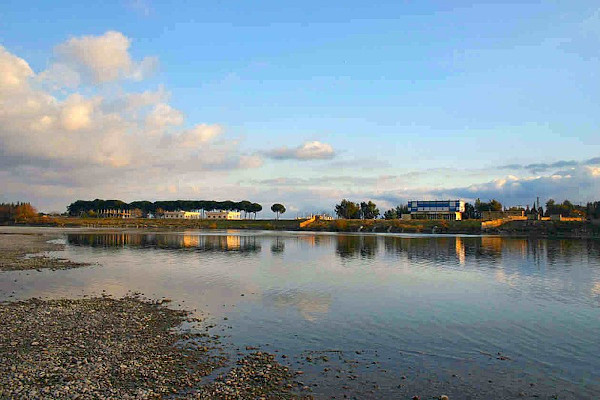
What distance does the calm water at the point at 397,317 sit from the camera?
1752 centimetres

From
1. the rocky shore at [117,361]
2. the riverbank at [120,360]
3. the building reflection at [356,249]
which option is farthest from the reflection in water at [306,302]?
the building reflection at [356,249]

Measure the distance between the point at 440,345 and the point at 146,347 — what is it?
1460 centimetres

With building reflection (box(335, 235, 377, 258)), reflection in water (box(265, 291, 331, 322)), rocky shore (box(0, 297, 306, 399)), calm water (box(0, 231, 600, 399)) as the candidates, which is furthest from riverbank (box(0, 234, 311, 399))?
building reflection (box(335, 235, 377, 258))

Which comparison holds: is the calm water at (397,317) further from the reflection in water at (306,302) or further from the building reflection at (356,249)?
the building reflection at (356,249)

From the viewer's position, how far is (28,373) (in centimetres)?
1650

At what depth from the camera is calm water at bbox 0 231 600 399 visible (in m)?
17.5

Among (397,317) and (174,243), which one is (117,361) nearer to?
(397,317)

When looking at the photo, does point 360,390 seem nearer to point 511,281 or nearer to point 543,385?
point 543,385

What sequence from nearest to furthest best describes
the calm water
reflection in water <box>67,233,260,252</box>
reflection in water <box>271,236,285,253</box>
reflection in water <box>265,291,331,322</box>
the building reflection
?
the calm water < reflection in water <box>265,291,331,322</box> < the building reflection < reflection in water <box>271,236,285,253</box> < reflection in water <box>67,233,260,252</box>

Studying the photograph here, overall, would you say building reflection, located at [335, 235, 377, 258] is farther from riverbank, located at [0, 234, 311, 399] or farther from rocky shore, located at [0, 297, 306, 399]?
rocky shore, located at [0, 297, 306, 399]

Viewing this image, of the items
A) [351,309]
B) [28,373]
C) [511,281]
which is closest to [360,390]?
[28,373]

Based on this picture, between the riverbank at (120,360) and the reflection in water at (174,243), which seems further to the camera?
the reflection in water at (174,243)

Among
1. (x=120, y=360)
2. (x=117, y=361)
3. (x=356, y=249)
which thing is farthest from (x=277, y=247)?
(x=117, y=361)

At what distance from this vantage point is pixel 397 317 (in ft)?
93.0
